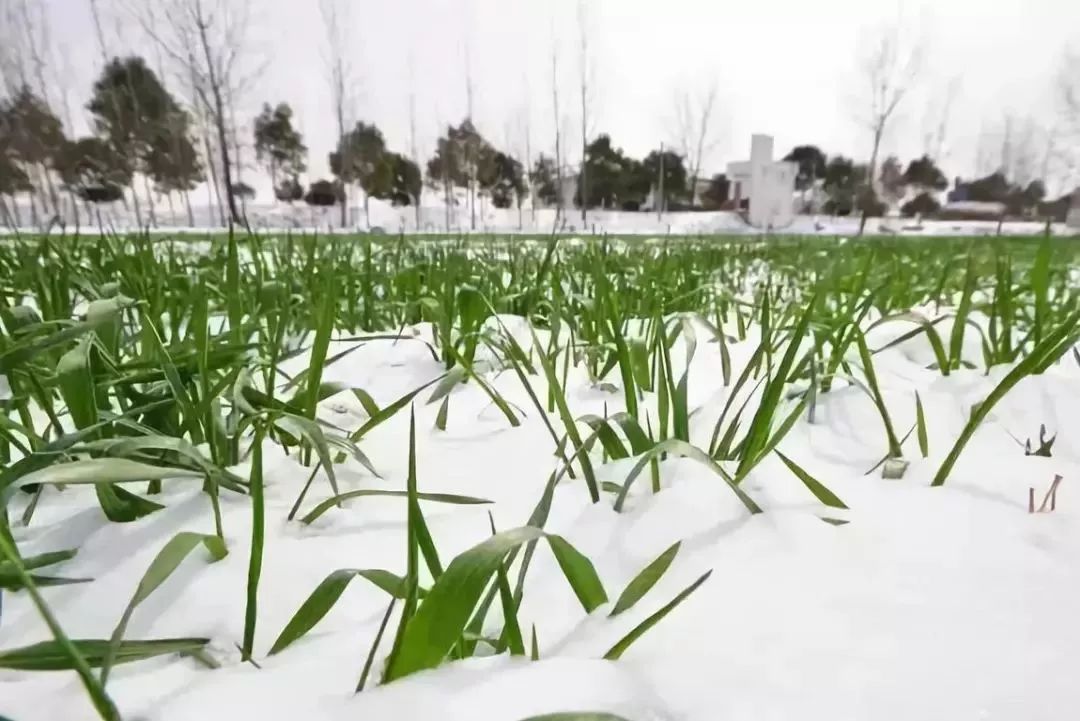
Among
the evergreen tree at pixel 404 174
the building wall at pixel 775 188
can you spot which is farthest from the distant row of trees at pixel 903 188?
the evergreen tree at pixel 404 174

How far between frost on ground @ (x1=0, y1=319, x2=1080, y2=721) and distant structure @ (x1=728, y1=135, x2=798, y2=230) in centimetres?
3600

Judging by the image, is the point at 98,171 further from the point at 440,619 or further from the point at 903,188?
the point at 903,188

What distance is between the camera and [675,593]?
49cm

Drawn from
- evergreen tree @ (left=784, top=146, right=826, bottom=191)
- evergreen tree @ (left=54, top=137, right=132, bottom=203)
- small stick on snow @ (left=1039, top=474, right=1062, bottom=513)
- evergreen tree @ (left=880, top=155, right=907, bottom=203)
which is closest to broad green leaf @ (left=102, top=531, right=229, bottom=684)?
small stick on snow @ (left=1039, top=474, right=1062, bottom=513)

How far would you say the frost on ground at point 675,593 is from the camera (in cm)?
36

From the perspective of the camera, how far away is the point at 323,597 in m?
0.43

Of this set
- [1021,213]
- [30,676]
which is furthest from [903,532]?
[1021,213]

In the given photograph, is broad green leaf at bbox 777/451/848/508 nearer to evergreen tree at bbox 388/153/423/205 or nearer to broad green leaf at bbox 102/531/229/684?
broad green leaf at bbox 102/531/229/684

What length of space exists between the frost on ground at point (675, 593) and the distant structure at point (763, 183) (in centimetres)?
3600

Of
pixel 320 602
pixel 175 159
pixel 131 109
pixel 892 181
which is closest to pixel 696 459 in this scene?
pixel 320 602

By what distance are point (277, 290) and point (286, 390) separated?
489mm

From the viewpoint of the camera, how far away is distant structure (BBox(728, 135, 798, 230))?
114 ft

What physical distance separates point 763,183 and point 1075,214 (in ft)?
51.8

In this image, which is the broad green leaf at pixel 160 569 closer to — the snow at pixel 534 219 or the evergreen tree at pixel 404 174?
the snow at pixel 534 219
